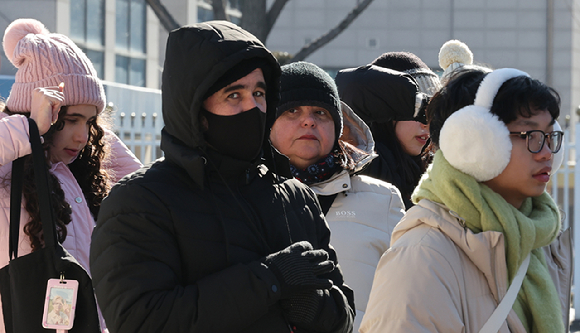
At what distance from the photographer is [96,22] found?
568 inches

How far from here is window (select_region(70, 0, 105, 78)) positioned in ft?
44.8

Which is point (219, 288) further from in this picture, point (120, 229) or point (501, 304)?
point (501, 304)

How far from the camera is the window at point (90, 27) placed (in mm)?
13659

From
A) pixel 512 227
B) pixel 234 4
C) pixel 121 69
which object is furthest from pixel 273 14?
pixel 234 4

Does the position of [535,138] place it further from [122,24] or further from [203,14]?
[203,14]

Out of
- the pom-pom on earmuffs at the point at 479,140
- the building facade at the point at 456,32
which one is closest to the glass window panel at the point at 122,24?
the building facade at the point at 456,32

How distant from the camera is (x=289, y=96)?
10.8ft

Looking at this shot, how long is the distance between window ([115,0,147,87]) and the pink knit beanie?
1256cm

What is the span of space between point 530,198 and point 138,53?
14655 mm

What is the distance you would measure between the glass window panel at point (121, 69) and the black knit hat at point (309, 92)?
1265 cm

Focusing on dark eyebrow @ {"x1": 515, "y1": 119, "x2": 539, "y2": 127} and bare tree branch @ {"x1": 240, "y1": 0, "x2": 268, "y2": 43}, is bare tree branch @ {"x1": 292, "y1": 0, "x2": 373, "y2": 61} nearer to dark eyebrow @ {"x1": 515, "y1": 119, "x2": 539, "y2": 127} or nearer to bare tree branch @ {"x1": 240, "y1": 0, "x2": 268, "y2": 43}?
bare tree branch @ {"x1": 240, "y1": 0, "x2": 268, "y2": 43}

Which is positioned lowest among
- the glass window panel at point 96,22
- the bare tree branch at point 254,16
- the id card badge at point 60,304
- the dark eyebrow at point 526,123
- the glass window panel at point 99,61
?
the id card badge at point 60,304

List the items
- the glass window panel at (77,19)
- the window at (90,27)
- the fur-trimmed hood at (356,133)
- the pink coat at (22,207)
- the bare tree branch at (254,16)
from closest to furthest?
the pink coat at (22,207), the fur-trimmed hood at (356,133), the bare tree branch at (254,16), the glass window panel at (77,19), the window at (90,27)

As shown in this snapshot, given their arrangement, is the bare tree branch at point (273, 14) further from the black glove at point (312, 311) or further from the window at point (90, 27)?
the window at point (90, 27)
